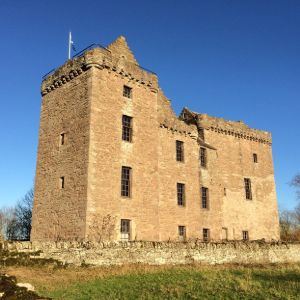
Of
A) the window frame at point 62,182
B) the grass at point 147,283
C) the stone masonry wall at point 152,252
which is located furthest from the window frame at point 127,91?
the grass at point 147,283

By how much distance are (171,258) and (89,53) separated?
43.7 feet

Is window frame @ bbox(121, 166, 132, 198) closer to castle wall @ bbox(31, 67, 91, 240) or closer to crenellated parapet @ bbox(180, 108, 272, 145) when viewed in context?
castle wall @ bbox(31, 67, 91, 240)

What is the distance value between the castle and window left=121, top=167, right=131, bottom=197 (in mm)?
64

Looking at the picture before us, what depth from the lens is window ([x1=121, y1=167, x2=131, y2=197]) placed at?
23047 millimetres

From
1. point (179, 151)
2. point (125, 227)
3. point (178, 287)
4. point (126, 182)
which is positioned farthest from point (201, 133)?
point (178, 287)

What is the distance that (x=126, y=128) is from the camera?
79.9ft

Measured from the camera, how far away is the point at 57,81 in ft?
83.1

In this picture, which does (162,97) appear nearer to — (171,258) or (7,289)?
(171,258)

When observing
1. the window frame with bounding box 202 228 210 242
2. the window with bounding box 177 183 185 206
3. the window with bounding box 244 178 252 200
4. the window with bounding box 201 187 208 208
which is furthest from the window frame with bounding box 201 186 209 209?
the window with bounding box 244 178 252 200

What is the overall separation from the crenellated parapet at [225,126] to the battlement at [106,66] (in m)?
7.00

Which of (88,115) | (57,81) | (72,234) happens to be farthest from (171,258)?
(57,81)

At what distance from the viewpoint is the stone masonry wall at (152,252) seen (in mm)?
17125

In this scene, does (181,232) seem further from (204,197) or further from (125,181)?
(125,181)

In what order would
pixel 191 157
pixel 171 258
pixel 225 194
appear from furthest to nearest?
pixel 225 194 < pixel 191 157 < pixel 171 258
